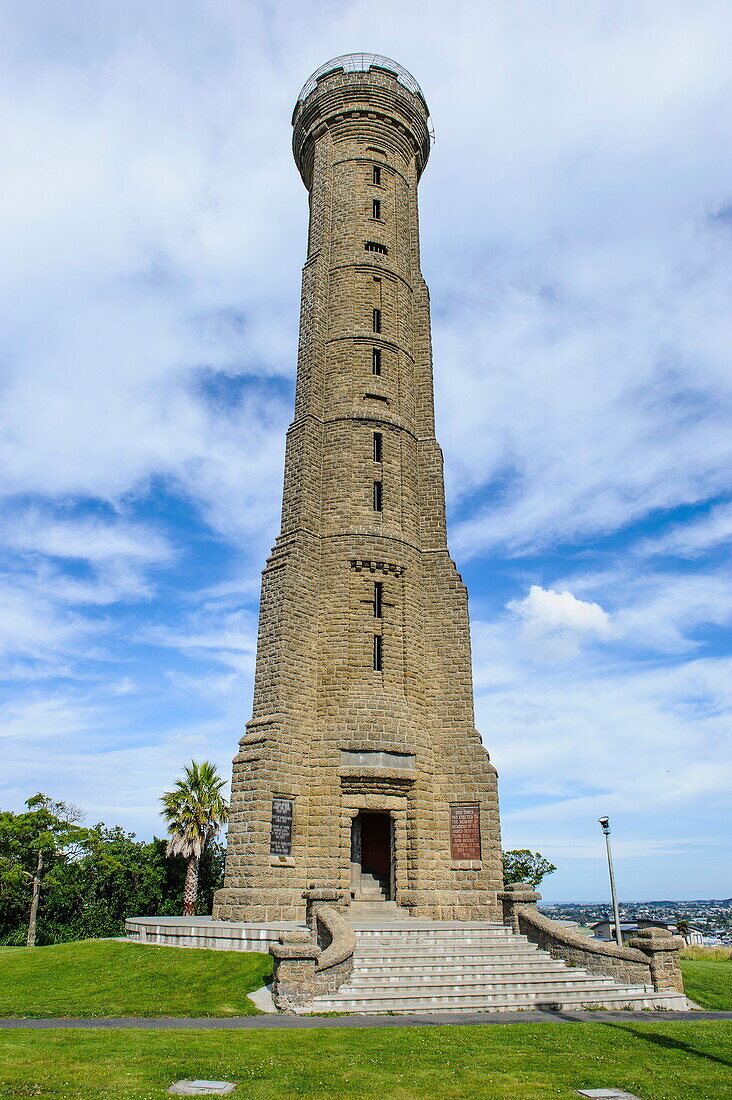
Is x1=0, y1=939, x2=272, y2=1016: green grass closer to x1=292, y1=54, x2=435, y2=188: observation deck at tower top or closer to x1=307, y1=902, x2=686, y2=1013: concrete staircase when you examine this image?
x1=307, y1=902, x2=686, y2=1013: concrete staircase

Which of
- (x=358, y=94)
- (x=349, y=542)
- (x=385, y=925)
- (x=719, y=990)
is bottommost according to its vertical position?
(x=719, y=990)

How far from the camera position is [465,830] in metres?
21.8

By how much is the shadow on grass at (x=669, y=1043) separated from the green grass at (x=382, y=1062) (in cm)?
1

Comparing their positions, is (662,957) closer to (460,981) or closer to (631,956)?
(631,956)

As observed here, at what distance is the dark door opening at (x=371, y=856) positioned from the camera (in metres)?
21.9

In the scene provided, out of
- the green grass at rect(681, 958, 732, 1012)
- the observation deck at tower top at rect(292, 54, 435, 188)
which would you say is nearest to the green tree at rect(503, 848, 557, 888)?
the green grass at rect(681, 958, 732, 1012)

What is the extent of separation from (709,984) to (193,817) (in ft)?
59.7

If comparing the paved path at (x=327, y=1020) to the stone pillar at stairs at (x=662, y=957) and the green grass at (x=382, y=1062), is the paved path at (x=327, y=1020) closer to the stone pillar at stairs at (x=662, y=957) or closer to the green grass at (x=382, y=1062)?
the green grass at (x=382, y=1062)

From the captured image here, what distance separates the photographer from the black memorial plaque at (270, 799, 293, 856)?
19672 millimetres

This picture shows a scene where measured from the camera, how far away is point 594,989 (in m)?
13.9

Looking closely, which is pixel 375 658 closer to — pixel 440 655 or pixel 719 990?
pixel 440 655

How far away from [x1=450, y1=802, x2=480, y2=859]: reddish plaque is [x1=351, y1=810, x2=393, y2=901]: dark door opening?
193 cm

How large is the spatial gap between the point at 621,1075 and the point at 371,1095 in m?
3.04

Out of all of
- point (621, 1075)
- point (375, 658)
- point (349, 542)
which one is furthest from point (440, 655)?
point (621, 1075)
